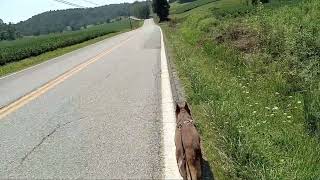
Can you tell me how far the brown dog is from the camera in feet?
11.1

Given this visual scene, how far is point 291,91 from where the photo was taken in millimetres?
7969

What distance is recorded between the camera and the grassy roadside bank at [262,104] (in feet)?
14.0

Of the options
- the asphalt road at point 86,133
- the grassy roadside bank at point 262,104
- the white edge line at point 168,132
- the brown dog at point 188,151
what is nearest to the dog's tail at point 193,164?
the brown dog at point 188,151

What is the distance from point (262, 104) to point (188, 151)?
3.69 meters

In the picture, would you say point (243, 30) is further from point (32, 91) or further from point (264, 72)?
point (32, 91)

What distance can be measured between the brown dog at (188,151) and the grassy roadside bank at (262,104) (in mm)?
602

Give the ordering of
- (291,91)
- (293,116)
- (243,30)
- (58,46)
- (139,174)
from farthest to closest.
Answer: (58,46), (243,30), (291,91), (293,116), (139,174)

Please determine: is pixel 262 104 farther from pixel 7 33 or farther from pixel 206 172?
pixel 7 33

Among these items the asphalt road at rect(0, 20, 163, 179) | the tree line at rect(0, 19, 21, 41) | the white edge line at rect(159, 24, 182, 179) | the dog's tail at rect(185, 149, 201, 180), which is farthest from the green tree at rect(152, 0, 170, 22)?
the dog's tail at rect(185, 149, 201, 180)

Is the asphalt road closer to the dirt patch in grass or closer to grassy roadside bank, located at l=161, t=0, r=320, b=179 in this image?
grassy roadside bank, located at l=161, t=0, r=320, b=179

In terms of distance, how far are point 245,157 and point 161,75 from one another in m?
7.30

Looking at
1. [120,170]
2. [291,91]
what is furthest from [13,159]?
[291,91]

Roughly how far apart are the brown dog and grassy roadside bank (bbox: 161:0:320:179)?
602 mm

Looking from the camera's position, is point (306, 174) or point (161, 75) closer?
point (306, 174)
